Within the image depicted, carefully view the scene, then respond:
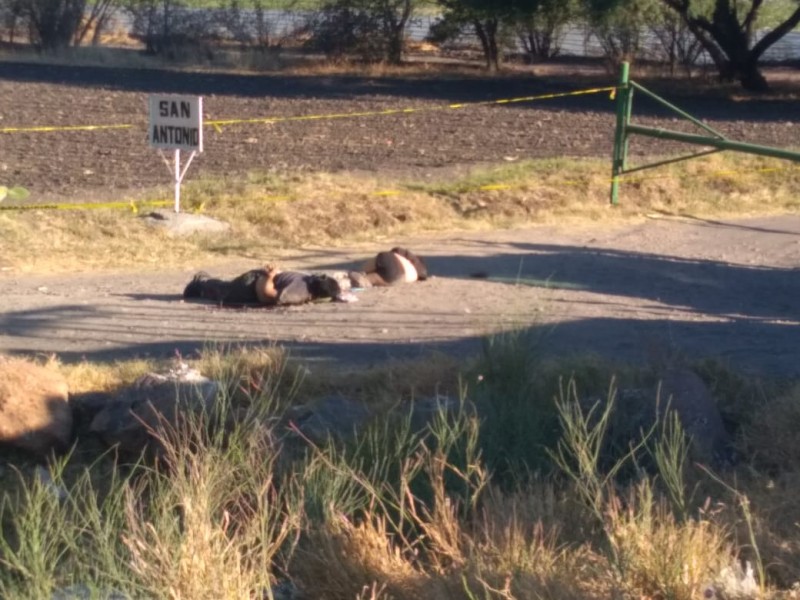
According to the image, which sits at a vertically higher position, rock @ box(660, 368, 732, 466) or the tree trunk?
the tree trunk

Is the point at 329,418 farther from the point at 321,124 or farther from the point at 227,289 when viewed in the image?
the point at 321,124

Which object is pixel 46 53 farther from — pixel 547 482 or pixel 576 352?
pixel 547 482

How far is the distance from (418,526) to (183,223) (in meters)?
8.24

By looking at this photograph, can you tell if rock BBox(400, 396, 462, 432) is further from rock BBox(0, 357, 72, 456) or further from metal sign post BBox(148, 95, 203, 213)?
metal sign post BBox(148, 95, 203, 213)

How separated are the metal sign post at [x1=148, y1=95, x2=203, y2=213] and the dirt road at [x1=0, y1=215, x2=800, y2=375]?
1840 millimetres

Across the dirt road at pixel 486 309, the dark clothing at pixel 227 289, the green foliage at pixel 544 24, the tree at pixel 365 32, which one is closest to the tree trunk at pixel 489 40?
the green foliage at pixel 544 24

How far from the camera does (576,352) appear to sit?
863 cm

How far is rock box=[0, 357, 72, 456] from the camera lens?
23.5 feet

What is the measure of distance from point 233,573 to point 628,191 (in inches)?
464

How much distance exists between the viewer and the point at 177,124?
13.4 m

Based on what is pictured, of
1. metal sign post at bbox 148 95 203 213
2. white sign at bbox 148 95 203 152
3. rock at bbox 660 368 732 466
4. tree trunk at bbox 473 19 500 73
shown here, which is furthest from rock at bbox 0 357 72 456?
tree trunk at bbox 473 19 500 73

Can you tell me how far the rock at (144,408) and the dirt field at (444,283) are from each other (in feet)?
5.05

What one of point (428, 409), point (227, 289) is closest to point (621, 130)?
point (227, 289)

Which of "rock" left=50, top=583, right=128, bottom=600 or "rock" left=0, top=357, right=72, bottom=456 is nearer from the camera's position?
"rock" left=50, top=583, right=128, bottom=600
